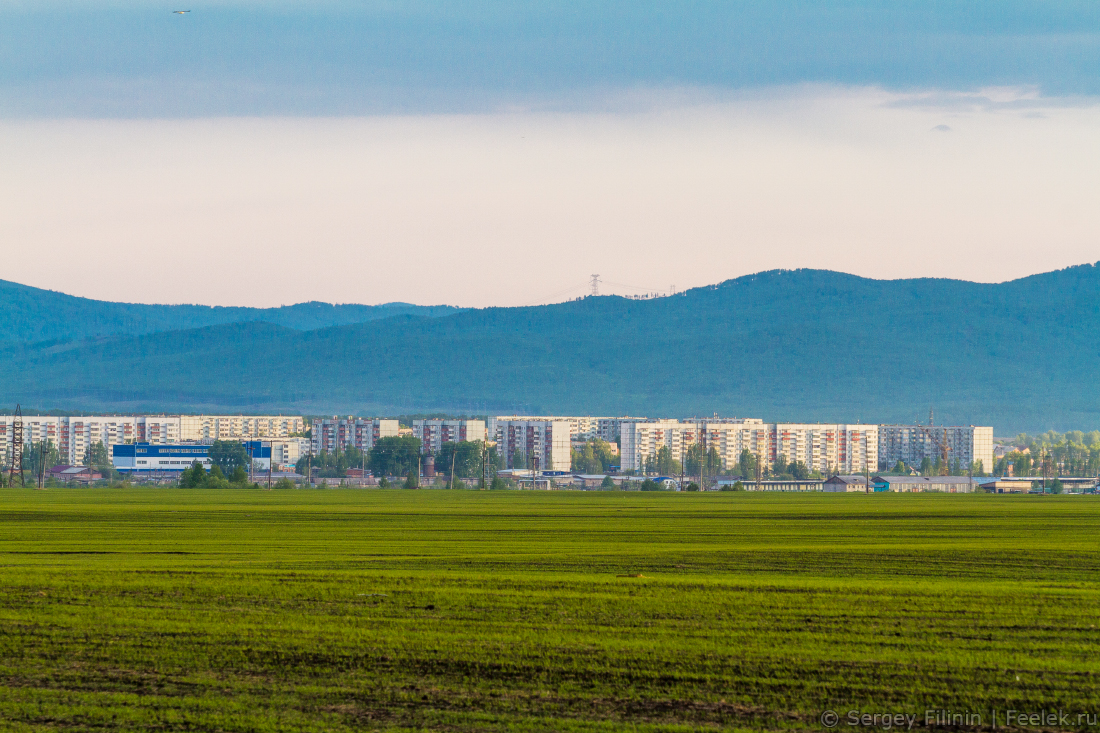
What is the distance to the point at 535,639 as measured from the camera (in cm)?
1633

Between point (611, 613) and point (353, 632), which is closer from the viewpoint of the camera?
point (353, 632)

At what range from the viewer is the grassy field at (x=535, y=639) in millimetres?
12930

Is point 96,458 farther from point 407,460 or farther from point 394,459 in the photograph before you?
point 407,460

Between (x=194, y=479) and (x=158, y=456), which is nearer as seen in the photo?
(x=194, y=479)

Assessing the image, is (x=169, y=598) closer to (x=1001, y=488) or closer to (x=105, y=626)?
(x=105, y=626)

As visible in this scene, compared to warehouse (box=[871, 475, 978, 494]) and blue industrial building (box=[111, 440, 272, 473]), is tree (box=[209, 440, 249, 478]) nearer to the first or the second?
blue industrial building (box=[111, 440, 272, 473])

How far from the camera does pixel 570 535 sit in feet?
141

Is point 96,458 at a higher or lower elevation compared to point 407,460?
lower

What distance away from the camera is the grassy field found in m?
12.9

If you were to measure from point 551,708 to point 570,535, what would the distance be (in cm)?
3020

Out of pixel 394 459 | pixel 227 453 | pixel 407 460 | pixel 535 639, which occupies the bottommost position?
pixel 407 460

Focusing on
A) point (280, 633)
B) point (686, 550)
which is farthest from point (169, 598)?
point (686, 550)

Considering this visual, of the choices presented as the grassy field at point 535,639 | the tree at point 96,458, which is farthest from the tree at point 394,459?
the grassy field at point 535,639

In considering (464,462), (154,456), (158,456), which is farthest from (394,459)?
(154,456)
